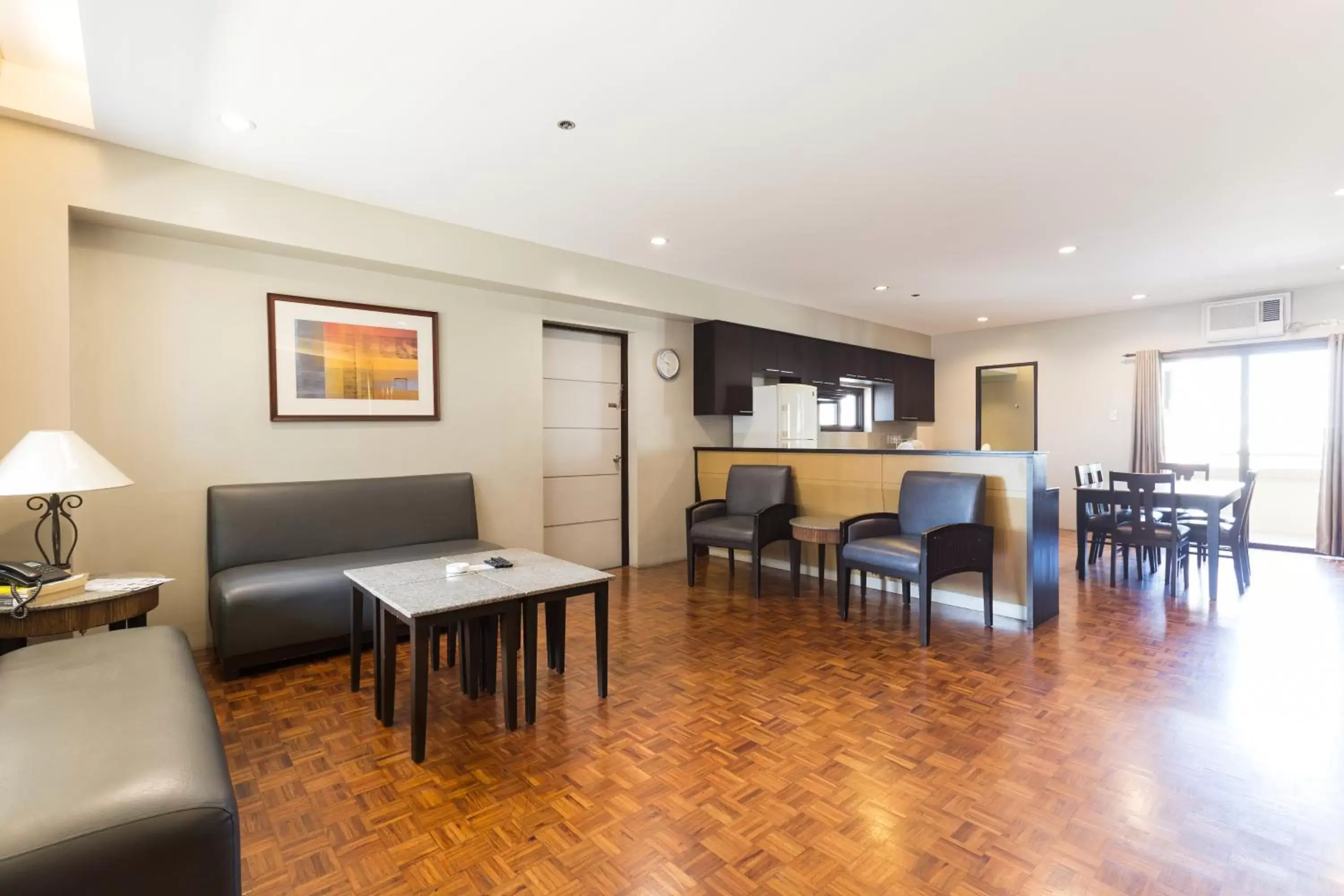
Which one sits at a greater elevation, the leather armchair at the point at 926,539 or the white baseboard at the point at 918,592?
the leather armchair at the point at 926,539

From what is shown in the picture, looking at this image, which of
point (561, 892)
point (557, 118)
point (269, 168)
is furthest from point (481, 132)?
point (561, 892)

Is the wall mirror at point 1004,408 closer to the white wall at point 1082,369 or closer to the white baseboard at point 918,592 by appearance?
the white wall at point 1082,369

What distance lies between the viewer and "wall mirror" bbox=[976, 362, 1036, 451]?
27.9 ft

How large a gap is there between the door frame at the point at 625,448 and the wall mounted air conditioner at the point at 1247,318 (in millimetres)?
6335

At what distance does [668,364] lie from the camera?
586cm

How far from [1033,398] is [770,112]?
22.9 ft

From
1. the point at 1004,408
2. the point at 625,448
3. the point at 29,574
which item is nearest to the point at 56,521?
the point at 29,574

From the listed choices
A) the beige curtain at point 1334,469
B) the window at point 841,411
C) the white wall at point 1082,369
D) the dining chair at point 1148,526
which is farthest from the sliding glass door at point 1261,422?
the window at point 841,411

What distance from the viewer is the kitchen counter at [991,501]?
385 cm

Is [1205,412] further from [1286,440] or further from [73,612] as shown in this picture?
[73,612]

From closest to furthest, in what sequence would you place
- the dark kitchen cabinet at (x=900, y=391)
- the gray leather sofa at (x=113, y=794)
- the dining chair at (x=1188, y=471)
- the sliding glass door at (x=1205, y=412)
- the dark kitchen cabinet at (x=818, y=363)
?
the gray leather sofa at (x=113, y=794) → the dining chair at (x=1188, y=471) → the sliding glass door at (x=1205, y=412) → the dark kitchen cabinet at (x=818, y=363) → the dark kitchen cabinet at (x=900, y=391)

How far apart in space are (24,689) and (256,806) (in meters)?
0.73

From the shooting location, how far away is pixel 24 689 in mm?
1692

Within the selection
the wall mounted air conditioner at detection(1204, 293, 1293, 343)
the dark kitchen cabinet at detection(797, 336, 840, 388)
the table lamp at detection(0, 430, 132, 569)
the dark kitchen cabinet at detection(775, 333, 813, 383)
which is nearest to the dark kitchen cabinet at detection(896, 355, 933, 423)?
the dark kitchen cabinet at detection(797, 336, 840, 388)
